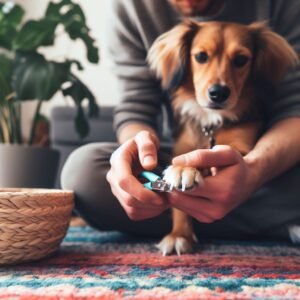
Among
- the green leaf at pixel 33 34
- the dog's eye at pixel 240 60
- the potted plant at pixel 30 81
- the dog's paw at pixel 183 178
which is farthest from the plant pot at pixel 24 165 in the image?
the dog's paw at pixel 183 178

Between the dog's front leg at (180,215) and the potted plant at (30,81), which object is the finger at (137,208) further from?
the potted plant at (30,81)

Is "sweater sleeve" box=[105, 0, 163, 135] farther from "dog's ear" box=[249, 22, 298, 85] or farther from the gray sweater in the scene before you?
"dog's ear" box=[249, 22, 298, 85]

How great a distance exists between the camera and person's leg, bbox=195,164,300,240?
1.19 metres

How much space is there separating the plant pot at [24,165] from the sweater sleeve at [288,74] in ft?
2.86

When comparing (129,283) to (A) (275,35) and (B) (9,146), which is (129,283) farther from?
(B) (9,146)

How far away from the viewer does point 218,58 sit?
4.06ft

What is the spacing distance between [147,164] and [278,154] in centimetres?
40

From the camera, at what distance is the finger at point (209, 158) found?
832 mm

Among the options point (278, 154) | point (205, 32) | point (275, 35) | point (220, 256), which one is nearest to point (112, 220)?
point (220, 256)

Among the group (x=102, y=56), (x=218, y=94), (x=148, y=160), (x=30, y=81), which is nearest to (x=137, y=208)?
(x=148, y=160)

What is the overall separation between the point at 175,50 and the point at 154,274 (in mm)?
742

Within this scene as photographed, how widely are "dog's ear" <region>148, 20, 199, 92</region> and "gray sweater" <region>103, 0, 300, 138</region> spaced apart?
0.07m

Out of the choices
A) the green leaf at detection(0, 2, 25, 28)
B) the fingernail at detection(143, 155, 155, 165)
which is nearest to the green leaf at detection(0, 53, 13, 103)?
the green leaf at detection(0, 2, 25, 28)

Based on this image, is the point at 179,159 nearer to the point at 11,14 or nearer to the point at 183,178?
the point at 183,178
